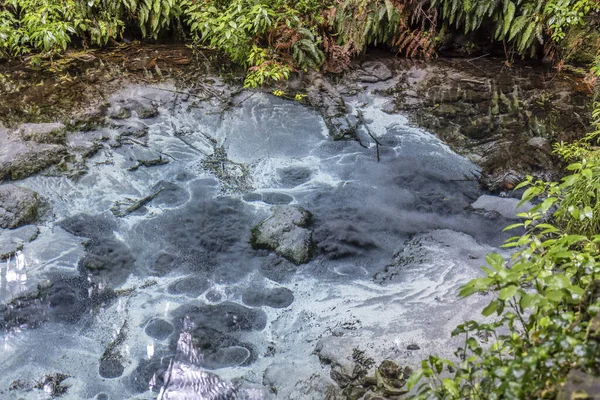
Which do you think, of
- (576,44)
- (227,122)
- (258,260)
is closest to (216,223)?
(258,260)

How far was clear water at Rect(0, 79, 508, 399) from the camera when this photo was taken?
4574mm

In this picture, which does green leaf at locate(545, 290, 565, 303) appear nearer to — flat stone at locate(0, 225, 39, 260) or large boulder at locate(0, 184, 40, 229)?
flat stone at locate(0, 225, 39, 260)

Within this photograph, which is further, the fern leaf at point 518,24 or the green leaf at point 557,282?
the fern leaf at point 518,24

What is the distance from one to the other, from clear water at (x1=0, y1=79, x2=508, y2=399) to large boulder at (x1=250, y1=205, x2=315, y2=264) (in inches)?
5.0

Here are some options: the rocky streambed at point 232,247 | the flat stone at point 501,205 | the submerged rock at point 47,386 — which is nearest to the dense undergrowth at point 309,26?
the rocky streambed at point 232,247

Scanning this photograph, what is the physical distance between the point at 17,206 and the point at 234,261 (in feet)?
9.29

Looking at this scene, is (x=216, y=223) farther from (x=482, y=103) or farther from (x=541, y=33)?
(x=541, y=33)

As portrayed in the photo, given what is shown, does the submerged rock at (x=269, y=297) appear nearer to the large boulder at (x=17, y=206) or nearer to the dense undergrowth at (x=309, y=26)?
the large boulder at (x=17, y=206)

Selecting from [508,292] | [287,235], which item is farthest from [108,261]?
[508,292]

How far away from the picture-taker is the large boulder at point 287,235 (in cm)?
587

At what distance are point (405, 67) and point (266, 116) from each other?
305cm

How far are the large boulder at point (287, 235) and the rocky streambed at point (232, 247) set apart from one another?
0.07 feet

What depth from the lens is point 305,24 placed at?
952 cm

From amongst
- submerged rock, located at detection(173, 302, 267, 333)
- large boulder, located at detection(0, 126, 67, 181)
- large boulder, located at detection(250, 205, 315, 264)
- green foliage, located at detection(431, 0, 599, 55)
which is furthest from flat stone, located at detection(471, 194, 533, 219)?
large boulder, located at detection(0, 126, 67, 181)
